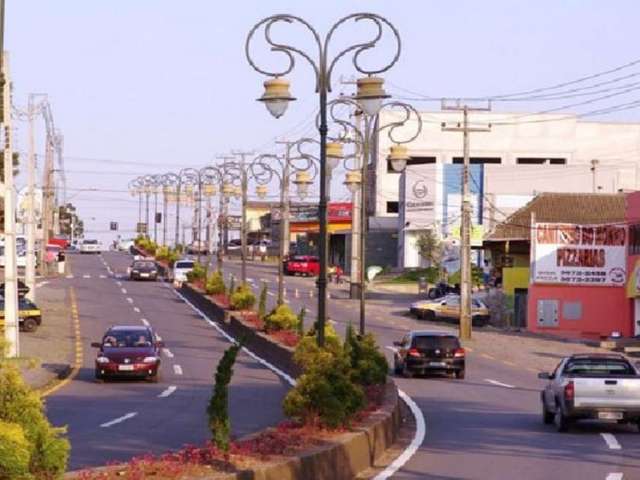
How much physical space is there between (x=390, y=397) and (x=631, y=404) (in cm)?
443

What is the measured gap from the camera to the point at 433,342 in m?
42.5

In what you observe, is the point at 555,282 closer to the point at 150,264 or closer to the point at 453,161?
the point at 150,264

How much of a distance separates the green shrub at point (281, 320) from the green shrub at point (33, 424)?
3894 centimetres

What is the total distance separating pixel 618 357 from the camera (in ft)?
92.3

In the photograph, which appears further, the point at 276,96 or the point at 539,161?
the point at 539,161

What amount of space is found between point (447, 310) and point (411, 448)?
169ft

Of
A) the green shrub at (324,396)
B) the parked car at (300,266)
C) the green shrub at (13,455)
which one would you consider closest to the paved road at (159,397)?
the green shrub at (324,396)

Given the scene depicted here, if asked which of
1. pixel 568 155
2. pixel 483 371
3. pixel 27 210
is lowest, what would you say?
pixel 483 371

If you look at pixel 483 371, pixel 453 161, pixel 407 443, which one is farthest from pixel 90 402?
pixel 453 161

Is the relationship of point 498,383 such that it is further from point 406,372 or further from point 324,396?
point 324,396

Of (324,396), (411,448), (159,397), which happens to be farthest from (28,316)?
(324,396)

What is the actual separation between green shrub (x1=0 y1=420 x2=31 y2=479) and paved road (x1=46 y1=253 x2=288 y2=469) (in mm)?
8376

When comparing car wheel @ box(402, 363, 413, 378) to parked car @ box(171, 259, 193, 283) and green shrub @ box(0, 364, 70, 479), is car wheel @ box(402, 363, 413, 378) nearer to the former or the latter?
green shrub @ box(0, 364, 70, 479)

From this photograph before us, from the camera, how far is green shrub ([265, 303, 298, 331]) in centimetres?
5125
